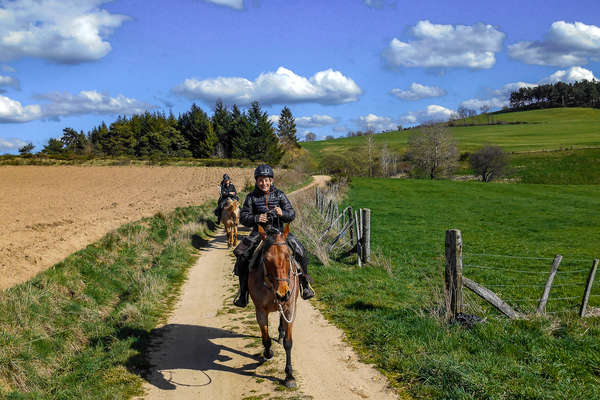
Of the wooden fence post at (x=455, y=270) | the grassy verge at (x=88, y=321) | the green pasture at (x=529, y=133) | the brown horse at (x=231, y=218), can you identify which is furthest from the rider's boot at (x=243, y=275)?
the green pasture at (x=529, y=133)

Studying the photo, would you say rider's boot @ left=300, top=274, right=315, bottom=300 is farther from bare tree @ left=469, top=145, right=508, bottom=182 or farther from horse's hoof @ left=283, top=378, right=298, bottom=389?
bare tree @ left=469, top=145, right=508, bottom=182

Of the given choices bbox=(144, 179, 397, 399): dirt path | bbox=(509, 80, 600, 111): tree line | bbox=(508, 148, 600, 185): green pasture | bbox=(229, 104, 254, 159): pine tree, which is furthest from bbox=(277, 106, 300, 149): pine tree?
bbox=(509, 80, 600, 111): tree line

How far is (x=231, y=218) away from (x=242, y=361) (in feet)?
33.0

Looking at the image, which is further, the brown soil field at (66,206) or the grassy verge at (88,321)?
the brown soil field at (66,206)

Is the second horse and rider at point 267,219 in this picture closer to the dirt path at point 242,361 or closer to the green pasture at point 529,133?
the dirt path at point 242,361

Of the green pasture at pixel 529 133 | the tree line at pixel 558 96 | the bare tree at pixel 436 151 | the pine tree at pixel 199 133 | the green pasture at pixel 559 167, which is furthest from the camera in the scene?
the tree line at pixel 558 96

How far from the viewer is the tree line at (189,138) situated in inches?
3155

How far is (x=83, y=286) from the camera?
392 inches

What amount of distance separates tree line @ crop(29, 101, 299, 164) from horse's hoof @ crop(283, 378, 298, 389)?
74.4 m

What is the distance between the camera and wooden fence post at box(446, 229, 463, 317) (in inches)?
306

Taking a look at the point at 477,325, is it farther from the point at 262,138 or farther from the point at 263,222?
the point at 262,138

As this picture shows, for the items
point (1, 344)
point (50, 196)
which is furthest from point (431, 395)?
point (50, 196)

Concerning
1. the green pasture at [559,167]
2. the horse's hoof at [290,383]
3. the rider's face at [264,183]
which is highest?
the green pasture at [559,167]

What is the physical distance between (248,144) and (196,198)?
51.3m
